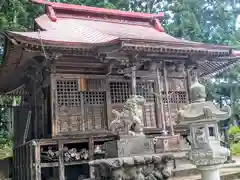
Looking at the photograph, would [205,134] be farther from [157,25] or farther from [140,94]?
[157,25]

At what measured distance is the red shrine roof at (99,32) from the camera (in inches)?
364

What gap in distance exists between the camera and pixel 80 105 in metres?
10.6

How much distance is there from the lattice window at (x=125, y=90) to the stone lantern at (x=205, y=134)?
16.0 ft

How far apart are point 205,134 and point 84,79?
18.0 ft

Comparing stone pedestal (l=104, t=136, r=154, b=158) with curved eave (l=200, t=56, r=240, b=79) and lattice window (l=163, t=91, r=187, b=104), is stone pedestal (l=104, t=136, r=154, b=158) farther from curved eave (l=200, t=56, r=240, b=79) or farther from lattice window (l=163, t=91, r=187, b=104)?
curved eave (l=200, t=56, r=240, b=79)

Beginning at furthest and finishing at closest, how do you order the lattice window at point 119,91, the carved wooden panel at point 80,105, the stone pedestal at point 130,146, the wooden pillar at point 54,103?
the lattice window at point 119,91
the carved wooden panel at point 80,105
the wooden pillar at point 54,103
the stone pedestal at point 130,146

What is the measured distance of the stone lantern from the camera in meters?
6.14

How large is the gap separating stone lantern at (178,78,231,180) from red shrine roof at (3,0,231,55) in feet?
10.8

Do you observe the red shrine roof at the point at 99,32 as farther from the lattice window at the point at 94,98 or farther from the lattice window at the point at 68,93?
the lattice window at the point at 94,98

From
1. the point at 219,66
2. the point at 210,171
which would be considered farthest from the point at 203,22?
the point at 210,171

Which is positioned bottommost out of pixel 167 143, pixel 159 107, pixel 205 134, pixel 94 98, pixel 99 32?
pixel 167 143

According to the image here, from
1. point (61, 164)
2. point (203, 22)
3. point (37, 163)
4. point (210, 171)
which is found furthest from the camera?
point (203, 22)

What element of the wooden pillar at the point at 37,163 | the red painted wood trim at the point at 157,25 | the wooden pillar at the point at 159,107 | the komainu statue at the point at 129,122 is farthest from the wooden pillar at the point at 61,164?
the red painted wood trim at the point at 157,25

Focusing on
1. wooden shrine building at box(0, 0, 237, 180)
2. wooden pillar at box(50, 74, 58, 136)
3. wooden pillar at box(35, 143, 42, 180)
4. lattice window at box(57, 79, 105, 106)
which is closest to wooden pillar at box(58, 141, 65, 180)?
wooden shrine building at box(0, 0, 237, 180)
